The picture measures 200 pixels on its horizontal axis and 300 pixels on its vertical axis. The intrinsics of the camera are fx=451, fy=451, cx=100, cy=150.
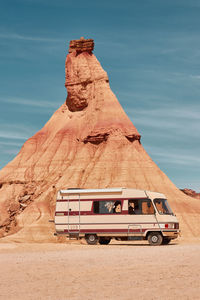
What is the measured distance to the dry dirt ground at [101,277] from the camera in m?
10.2

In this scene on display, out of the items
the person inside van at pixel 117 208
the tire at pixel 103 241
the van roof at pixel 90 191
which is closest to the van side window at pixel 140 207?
the person inside van at pixel 117 208

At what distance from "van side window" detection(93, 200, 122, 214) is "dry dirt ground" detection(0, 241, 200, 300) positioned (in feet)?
32.9

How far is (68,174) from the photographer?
6281cm

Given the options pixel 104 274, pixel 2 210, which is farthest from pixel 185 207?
pixel 104 274

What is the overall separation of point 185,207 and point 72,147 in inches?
797

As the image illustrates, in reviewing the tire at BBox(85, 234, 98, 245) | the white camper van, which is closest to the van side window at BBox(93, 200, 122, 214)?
the white camper van

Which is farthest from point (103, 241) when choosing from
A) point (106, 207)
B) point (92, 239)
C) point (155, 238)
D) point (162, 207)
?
point (162, 207)

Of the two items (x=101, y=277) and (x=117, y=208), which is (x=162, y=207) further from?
(x=101, y=277)

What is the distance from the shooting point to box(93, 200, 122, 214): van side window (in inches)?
1092

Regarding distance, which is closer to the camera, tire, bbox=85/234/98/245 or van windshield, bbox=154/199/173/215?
van windshield, bbox=154/199/173/215

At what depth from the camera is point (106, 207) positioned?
27.9 m

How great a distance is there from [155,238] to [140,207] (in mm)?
2039

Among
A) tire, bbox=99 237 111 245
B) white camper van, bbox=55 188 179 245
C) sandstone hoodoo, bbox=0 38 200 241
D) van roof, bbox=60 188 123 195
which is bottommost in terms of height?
tire, bbox=99 237 111 245

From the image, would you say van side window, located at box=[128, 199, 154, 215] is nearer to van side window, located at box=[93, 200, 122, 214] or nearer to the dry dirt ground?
van side window, located at box=[93, 200, 122, 214]
